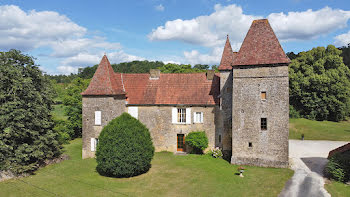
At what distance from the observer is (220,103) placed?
80.6 feet

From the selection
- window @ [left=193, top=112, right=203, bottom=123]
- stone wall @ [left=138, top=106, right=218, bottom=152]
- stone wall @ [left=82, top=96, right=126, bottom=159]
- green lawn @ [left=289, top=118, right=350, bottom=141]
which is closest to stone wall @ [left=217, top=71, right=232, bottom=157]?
stone wall @ [left=138, top=106, right=218, bottom=152]

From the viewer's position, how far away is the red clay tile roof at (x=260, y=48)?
67.8 feet

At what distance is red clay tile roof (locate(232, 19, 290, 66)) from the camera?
67.8ft

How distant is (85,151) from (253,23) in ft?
71.8

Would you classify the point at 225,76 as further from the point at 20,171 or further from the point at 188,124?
the point at 20,171

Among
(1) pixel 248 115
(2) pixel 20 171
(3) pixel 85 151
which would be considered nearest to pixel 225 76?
(1) pixel 248 115

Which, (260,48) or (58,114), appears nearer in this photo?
(260,48)

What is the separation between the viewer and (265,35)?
21.7 metres

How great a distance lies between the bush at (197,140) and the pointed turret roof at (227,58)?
7.43m

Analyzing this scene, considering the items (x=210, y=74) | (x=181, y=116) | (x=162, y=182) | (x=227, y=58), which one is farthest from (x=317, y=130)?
(x=162, y=182)

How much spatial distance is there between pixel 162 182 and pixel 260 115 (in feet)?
34.8

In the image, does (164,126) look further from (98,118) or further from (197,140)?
(98,118)

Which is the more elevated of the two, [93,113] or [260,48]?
[260,48]

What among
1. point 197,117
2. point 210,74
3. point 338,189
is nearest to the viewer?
point 338,189
